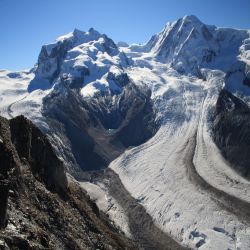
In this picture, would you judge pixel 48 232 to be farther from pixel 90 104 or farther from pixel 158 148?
pixel 90 104

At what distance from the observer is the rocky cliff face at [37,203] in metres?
22.0

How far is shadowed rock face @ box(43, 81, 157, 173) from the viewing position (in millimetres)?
Answer: 132900

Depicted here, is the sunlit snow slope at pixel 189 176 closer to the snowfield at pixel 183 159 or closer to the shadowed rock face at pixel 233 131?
the snowfield at pixel 183 159

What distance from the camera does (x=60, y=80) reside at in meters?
Result: 180

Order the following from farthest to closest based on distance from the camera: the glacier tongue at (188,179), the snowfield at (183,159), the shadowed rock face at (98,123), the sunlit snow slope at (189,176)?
the shadowed rock face at (98,123) → the snowfield at (183,159) → the sunlit snow slope at (189,176) → the glacier tongue at (188,179)

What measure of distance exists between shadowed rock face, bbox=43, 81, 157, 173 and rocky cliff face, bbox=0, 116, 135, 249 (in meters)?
83.4

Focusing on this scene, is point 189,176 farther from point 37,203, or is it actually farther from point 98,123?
point 37,203

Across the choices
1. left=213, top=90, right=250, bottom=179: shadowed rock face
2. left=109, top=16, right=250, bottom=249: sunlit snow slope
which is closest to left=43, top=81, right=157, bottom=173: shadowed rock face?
left=109, top=16, right=250, bottom=249: sunlit snow slope

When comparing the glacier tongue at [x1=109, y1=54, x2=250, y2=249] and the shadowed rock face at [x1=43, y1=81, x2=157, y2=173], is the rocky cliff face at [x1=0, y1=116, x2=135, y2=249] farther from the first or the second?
the shadowed rock face at [x1=43, y1=81, x2=157, y2=173]

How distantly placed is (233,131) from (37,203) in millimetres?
98581

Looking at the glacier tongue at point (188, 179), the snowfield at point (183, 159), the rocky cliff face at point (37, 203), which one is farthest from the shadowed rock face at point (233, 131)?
the rocky cliff face at point (37, 203)

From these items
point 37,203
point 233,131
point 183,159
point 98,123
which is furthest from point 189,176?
point 37,203

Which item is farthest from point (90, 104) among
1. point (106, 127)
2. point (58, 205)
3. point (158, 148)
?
point (58, 205)

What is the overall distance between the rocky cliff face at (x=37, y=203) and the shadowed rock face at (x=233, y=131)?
67.1m
